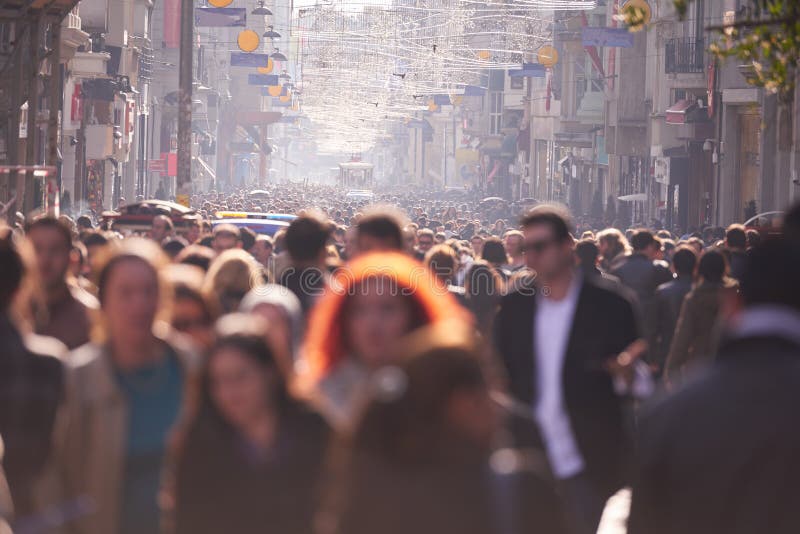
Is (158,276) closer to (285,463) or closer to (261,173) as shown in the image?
(285,463)

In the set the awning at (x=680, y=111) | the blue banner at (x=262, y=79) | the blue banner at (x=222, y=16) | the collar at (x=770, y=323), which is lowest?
the collar at (x=770, y=323)

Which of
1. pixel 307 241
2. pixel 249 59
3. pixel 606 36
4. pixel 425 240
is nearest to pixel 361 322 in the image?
Result: pixel 307 241

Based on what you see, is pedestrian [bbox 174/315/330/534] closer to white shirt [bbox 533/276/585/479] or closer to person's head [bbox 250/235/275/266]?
white shirt [bbox 533/276/585/479]

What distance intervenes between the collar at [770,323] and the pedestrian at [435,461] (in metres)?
0.78

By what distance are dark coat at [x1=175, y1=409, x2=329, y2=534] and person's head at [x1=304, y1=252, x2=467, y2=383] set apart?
0.52 meters

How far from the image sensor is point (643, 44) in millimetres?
61500

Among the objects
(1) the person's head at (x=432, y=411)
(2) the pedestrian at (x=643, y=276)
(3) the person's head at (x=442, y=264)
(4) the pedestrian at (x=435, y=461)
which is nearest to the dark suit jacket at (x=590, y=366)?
(4) the pedestrian at (x=435, y=461)

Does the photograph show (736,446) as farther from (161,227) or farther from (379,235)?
(161,227)

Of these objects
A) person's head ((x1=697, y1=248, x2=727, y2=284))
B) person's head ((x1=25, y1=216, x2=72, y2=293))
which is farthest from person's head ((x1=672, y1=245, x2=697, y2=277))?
person's head ((x1=25, y1=216, x2=72, y2=293))

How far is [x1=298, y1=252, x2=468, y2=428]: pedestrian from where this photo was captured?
4898mm

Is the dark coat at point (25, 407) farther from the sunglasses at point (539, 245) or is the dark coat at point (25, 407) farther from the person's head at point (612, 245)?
the person's head at point (612, 245)

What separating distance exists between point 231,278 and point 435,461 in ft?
16.0

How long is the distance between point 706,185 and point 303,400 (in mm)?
46353

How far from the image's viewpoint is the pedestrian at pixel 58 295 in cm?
750
